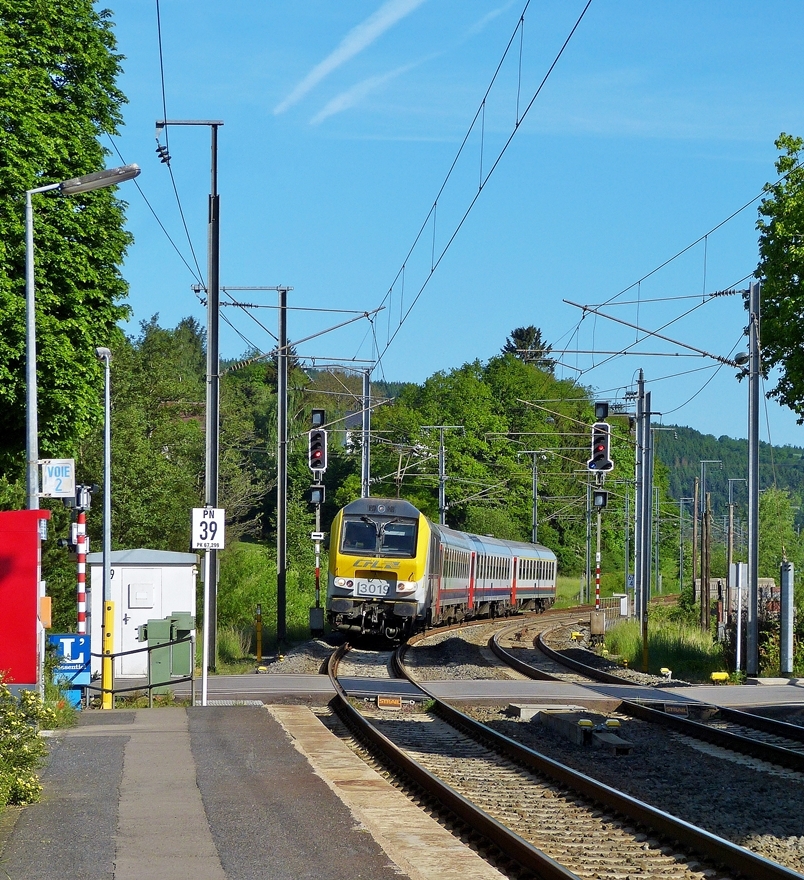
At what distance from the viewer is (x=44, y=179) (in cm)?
2738

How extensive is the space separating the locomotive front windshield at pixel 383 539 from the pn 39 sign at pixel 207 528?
13.4m

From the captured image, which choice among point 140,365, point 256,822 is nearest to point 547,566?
point 140,365

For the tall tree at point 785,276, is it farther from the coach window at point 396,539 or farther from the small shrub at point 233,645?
the small shrub at point 233,645

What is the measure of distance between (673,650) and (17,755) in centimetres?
2142

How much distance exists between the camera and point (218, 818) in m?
8.92

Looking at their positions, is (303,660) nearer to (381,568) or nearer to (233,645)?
(233,645)

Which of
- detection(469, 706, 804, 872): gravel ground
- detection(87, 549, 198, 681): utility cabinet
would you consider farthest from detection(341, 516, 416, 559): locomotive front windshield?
detection(469, 706, 804, 872): gravel ground

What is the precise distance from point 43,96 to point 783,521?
66.1 m

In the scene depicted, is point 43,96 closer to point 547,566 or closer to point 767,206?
point 767,206

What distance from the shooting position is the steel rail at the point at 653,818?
25.9ft

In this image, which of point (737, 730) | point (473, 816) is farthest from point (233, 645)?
point (473, 816)

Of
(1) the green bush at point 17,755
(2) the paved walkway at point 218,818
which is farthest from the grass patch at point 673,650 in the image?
(1) the green bush at point 17,755

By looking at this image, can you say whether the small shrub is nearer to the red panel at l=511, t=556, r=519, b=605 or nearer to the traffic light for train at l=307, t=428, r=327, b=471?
the traffic light for train at l=307, t=428, r=327, b=471

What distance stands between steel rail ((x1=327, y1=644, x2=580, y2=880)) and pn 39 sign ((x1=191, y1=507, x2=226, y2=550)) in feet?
11.1
